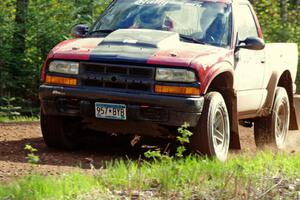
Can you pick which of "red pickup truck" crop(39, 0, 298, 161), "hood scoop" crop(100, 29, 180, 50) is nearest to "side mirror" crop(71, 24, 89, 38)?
"red pickup truck" crop(39, 0, 298, 161)

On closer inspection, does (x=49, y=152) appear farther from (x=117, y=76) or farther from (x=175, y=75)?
(x=175, y=75)

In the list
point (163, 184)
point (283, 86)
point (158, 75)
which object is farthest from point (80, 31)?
point (163, 184)

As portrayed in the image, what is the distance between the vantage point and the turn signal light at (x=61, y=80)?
795 cm

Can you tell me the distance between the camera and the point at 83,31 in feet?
30.4

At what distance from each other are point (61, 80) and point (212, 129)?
1.64 metres

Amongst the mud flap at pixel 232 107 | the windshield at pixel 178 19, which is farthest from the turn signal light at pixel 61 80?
the mud flap at pixel 232 107

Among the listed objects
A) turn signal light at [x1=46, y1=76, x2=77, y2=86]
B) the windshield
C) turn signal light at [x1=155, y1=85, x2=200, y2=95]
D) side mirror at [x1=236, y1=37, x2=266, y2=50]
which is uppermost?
the windshield

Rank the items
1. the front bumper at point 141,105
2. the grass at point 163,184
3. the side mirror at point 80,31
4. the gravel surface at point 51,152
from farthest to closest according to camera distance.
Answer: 1. the side mirror at point 80,31
2. the front bumper at point 141,105
3. the gravel surface at point 51,152
4. the grass at point 163,184

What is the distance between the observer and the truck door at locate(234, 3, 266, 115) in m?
8.95

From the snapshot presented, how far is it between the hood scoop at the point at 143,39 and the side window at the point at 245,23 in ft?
4.13

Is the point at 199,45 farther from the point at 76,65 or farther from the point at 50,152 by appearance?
the point at 50,152

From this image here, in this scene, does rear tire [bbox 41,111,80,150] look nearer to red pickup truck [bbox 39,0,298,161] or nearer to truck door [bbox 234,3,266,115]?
red pickup truck [bbox 39,0,298,161]

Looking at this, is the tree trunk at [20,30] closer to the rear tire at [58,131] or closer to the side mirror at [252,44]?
the rear tire at [58,131]

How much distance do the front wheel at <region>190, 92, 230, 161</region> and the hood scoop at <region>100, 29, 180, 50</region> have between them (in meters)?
0.71
